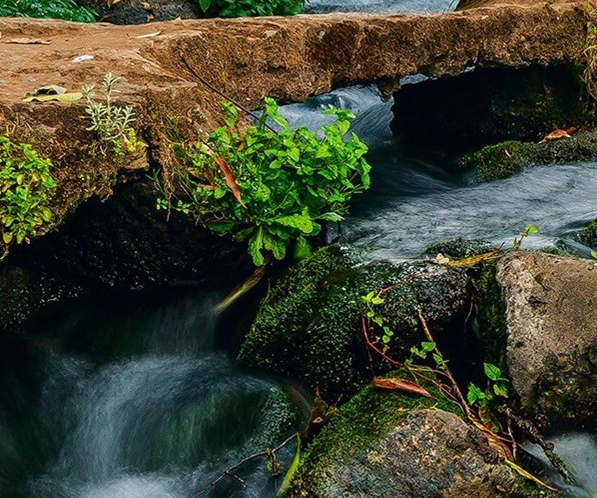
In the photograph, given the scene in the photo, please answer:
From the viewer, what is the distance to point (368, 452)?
11.3 feet

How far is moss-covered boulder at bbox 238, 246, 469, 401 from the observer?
13.2 ft

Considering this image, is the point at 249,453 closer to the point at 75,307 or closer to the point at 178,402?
the point at 178,402

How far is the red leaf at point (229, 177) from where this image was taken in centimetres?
411

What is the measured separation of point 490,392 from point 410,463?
2.00ft

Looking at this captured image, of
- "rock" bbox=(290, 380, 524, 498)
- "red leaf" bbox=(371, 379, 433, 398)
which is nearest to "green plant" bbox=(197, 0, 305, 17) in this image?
"red leaf" bbox=(371, 379, 433, 398)

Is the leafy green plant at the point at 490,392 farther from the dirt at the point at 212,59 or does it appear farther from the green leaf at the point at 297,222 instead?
the dirt at the point at 212,59

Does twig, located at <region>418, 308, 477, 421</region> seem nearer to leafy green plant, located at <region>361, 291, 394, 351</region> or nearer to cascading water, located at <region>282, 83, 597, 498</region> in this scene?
leafy green plant, located at <region>361, 291, 394, 351</region>

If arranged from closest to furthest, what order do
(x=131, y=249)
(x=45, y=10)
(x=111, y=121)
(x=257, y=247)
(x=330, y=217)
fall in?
1. (x=111, y=121)
2. (x=257, y=247)
3. (x=330, y=217)
4. (x=131, y=249)
5. (x=45, y=10)

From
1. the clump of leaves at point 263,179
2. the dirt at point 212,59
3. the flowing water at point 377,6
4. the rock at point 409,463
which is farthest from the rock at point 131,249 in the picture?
the flowing water at point 377,6

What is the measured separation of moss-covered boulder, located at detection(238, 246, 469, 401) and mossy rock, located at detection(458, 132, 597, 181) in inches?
105

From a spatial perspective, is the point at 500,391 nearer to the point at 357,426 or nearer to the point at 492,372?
the point at 492,372

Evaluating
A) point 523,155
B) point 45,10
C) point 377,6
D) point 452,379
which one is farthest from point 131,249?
point 377,6

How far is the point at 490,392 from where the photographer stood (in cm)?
379

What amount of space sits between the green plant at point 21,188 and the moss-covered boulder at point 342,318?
4.05 feet
